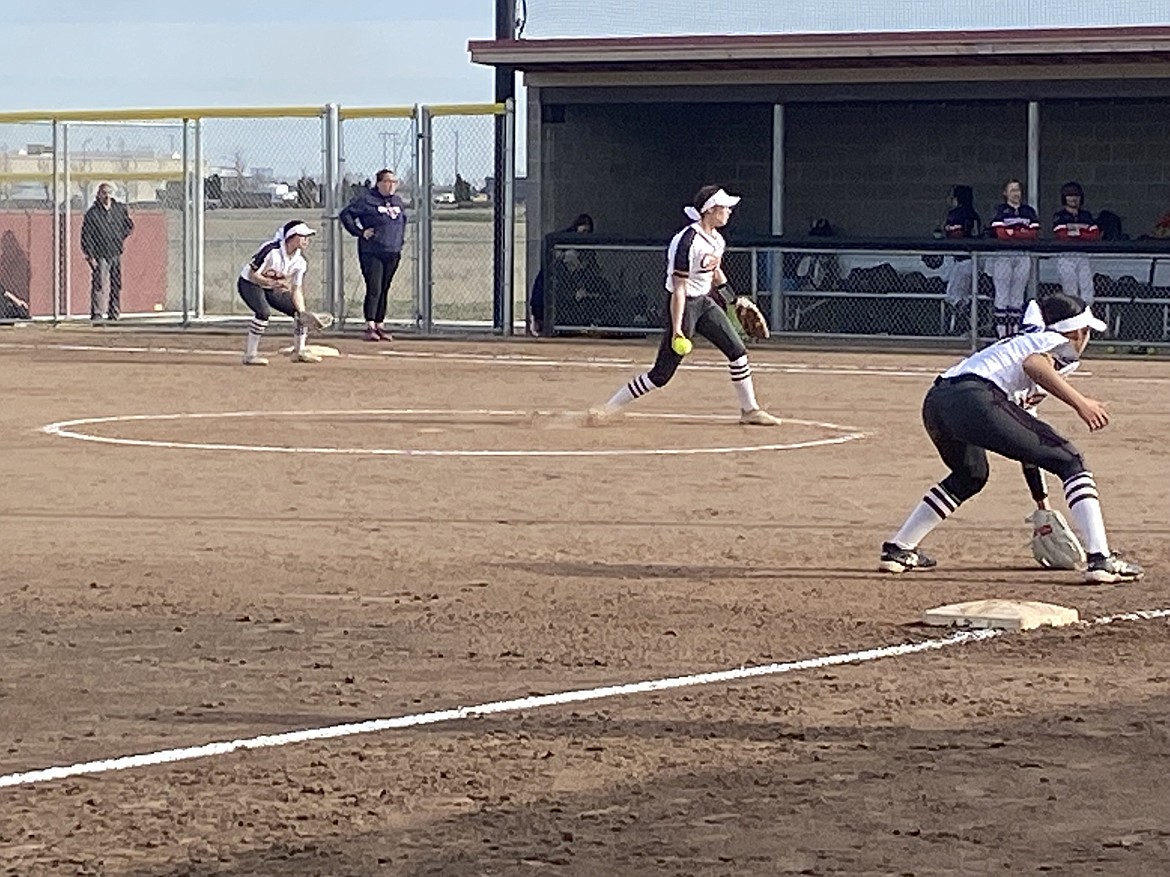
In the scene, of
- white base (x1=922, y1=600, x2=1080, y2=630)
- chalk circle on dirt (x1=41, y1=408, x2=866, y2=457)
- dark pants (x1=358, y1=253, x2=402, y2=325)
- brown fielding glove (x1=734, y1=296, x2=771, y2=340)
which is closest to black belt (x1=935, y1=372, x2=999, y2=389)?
white base (x1=922, y1=600, x2=1080, y2=630)

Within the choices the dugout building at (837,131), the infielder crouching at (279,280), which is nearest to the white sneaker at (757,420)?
the infielder crouching at (279,280)

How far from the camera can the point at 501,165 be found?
3047 centimetres

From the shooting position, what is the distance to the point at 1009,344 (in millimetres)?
10695

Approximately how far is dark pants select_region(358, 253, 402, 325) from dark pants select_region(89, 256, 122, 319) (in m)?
5.00

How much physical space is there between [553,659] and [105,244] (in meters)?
24.5

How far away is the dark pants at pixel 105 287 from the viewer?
32.5 meters

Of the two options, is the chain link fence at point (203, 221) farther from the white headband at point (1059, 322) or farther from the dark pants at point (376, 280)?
the white headband at point (1059, 322)

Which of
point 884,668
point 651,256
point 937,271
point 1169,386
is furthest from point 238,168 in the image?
point 884,668

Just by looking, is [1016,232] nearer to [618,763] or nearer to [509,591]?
[509,591]

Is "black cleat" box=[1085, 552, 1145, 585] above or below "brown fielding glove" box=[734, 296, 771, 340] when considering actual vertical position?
below

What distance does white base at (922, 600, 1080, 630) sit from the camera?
944cm

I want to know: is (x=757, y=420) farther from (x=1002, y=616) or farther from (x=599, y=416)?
(x=1002, y=616)

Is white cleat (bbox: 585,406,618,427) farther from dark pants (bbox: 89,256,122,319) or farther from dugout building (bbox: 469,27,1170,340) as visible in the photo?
dark pants (bbox: 89,256,122,319)

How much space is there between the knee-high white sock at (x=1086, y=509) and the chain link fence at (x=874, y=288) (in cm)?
1629
